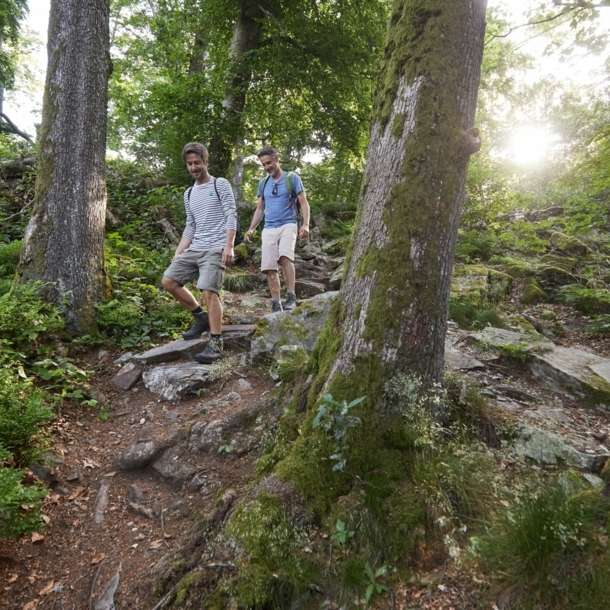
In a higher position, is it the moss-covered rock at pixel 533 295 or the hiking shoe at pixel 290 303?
the hiking shoe at pixel 290 303

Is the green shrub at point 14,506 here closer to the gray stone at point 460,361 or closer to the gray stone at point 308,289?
the gray stone at point 460,361

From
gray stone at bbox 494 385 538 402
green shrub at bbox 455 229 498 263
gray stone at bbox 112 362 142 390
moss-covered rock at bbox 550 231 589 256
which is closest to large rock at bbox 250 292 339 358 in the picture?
gray stone at bbox 112 362 142 390

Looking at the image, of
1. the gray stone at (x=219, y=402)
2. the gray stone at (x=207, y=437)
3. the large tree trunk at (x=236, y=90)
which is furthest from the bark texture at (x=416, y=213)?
the large tree trunk at (x=236, y=90)

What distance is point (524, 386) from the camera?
4547 millimetres

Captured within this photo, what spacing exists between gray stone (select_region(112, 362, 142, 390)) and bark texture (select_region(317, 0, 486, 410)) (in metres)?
3.06

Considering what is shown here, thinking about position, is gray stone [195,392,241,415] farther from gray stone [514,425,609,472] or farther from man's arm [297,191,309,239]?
gray stone [514,425,609,472]

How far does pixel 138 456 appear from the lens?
345 cm

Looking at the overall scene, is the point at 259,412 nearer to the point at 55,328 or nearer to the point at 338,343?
the point at 338,343

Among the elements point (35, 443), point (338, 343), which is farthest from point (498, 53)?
point (35, 443)

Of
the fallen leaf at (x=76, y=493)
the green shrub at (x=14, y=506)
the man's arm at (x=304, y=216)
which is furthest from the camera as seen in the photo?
the man's arm at (x=304, y=216)

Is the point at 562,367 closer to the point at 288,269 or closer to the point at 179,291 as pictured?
the point at 288,269

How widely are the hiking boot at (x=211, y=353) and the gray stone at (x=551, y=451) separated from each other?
3.47 m

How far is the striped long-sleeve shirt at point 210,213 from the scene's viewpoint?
468cm

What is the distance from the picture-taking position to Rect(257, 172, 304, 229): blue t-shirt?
5.50 metres
